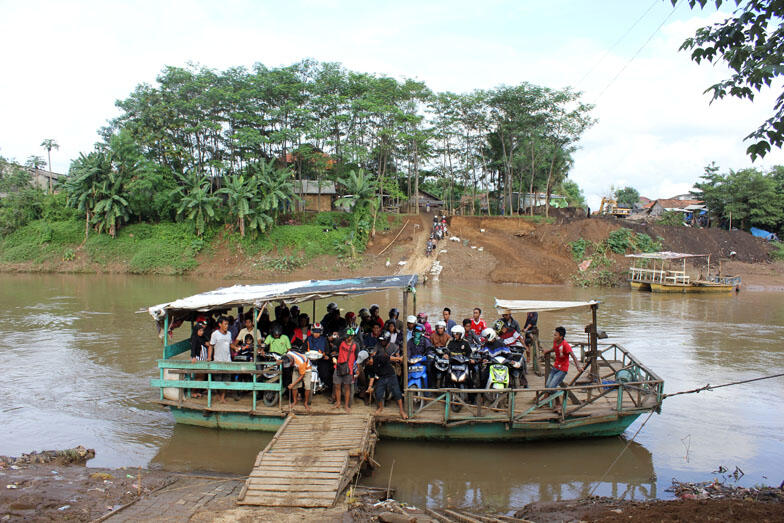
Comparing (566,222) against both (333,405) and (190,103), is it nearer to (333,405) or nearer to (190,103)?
(190,103)

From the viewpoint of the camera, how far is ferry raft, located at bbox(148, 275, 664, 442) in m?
8.38

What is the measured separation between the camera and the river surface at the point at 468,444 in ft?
26.0

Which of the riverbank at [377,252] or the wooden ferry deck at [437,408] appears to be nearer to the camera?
the wooden ferry deck at [437,408]

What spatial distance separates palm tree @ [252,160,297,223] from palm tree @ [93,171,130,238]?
29.8 feet

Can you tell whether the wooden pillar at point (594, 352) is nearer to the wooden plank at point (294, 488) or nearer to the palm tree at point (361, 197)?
the wooden plank at point (294, 488)

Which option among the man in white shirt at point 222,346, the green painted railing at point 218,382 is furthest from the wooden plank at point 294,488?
the man in white shirt at point 222,346

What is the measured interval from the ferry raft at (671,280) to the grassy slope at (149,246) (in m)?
18.9

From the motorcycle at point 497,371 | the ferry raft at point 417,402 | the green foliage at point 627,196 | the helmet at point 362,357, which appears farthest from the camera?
the green foliage at point 627,196

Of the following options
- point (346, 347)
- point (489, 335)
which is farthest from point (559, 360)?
point (346, 347)

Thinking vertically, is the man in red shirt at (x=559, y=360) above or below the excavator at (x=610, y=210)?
below

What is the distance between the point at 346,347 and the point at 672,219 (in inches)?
1658

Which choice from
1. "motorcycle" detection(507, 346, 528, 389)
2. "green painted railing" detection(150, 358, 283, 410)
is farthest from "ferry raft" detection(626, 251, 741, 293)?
"green painted railing" detection(150, 358, 283, 410)

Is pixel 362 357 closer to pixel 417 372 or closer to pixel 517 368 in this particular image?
pixel 417 372

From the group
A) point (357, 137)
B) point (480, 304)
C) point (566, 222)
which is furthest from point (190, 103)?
point (566, 222)
